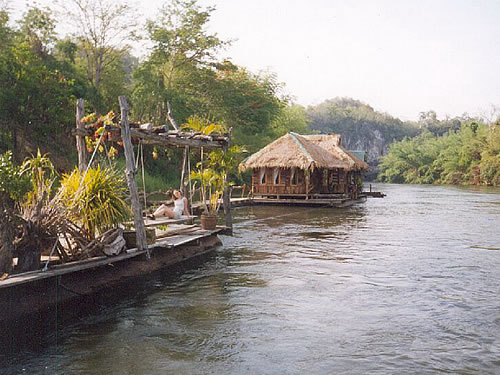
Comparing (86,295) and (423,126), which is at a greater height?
(423,126)

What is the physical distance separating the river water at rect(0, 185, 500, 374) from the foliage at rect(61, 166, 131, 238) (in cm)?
133

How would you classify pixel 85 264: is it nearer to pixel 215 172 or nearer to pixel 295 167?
pixel 215 172

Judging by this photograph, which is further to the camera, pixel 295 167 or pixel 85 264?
pixel 295 167

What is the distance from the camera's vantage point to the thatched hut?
27422 millimetres

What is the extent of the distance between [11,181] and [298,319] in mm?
4478

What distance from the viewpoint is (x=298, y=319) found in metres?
7.74

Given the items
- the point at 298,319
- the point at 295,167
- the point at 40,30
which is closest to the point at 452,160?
the point at 295,167

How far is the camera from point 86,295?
806 centimetres

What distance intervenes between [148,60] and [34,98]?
13552 millimetres

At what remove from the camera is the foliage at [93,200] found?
316 inches

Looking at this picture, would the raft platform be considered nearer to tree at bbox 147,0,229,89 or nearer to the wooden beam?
the wooden beam

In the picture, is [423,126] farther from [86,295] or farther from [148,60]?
[86,295]

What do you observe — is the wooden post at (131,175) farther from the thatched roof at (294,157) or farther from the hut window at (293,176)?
the hut window at (293,176)

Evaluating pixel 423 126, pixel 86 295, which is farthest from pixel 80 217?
pixel 423 126
